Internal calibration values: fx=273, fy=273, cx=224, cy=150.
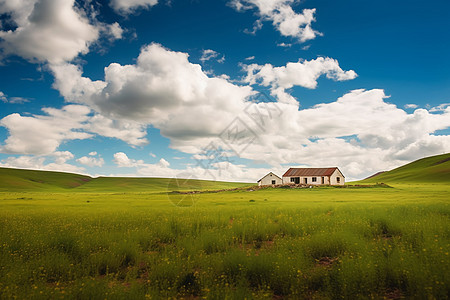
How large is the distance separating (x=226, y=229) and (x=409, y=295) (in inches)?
340

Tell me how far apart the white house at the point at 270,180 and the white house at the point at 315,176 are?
87.7 inches

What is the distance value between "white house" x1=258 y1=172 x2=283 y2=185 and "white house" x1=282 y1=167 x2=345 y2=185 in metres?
2.23

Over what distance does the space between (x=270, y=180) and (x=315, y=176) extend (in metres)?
14.1

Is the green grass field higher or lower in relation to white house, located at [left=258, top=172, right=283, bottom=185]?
lower

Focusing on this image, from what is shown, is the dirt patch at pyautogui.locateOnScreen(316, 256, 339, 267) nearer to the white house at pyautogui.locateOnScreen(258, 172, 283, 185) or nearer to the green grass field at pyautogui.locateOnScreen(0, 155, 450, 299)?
the green grass field at pyautogui.locateOnScreen(0, 155, 450, 299)

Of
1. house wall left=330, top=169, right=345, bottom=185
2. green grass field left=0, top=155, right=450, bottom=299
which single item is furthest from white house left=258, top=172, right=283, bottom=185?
green grass field left=0, top=155, right=450, bottom=299

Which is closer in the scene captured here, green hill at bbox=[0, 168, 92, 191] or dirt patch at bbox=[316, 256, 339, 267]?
dirt patch at bbox=[316, 256, 339, 267]

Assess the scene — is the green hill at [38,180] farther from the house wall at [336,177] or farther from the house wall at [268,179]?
the house wall at [336,177]

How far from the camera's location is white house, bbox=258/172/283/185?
8800 centimetres

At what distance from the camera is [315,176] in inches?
3295

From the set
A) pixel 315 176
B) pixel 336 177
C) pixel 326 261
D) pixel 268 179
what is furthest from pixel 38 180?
pixel 326 261

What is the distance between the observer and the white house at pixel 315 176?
81.8 m

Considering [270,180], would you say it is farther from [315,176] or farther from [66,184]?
[66,184]

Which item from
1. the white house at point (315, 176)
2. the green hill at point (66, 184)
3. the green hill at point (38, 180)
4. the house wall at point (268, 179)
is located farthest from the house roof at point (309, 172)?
the green hill at point (38, 180)
